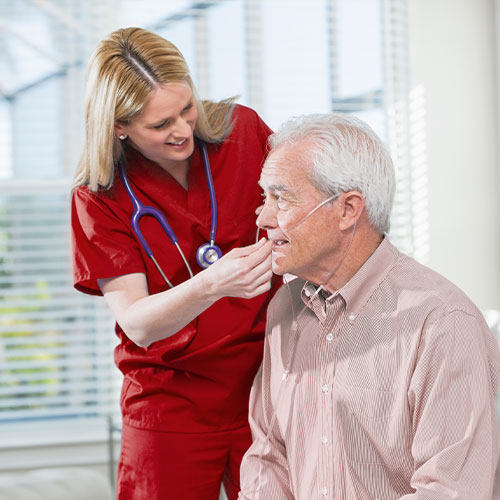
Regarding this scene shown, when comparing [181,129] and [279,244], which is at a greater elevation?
[181,129]

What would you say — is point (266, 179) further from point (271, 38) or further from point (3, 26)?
point (3, 26)

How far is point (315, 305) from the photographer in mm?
1447

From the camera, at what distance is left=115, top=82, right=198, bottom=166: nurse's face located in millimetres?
1452

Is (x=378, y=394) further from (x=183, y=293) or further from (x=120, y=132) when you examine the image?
(x=120, y=132)

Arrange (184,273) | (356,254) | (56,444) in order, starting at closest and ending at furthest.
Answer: (356,254), (184,273), (56,444)

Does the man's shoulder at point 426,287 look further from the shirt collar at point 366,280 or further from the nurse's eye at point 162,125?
the nurse's eye at point 162,125

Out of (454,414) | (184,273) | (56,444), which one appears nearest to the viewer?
(454,414)

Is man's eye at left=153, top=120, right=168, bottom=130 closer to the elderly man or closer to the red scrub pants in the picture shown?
the elderly man

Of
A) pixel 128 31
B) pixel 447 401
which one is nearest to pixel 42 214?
pixel 128 31

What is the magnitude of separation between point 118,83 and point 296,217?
48 cm

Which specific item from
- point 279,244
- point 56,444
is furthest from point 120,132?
point 56,444

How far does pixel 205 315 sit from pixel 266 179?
15.0 inches

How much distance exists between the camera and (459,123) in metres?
3.06

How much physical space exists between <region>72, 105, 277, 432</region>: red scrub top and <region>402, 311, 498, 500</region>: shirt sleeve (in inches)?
19.9
